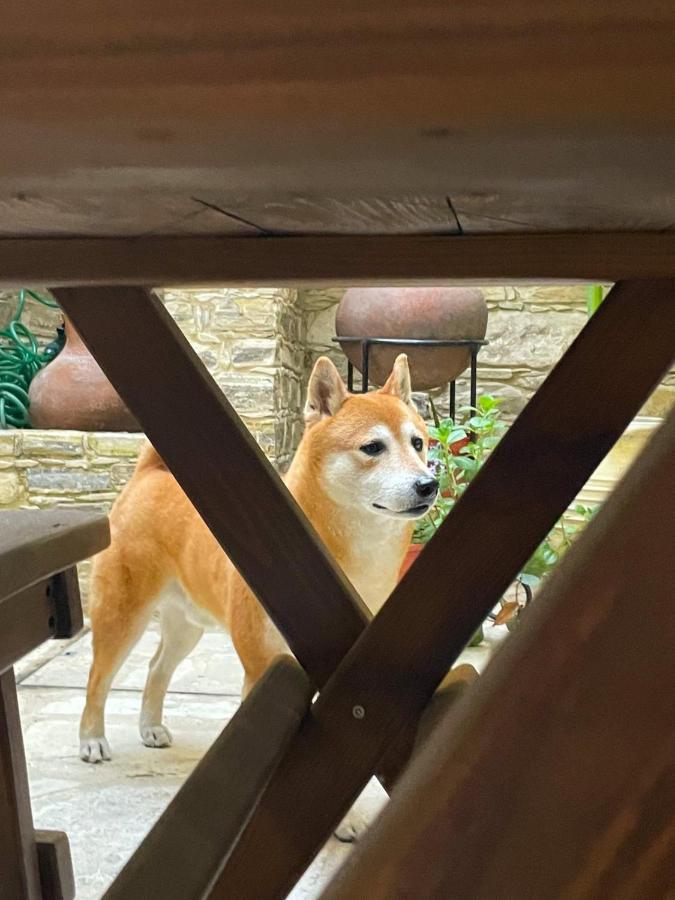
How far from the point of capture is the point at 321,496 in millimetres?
1814

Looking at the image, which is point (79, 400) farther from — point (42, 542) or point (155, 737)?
point (42, 542)

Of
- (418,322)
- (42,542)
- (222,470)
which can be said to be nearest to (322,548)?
(222,470)

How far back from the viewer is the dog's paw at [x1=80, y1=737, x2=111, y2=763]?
1.97m

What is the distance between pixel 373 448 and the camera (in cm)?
183

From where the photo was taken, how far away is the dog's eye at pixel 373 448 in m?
1.81

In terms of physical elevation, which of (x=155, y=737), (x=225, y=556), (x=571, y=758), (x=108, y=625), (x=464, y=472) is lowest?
(x=155, y=737)

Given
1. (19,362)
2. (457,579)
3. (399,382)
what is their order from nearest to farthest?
(457,579) < (399,382) < (19,362)

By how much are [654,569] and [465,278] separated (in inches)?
19.5

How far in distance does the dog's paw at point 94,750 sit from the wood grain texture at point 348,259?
1.50 m

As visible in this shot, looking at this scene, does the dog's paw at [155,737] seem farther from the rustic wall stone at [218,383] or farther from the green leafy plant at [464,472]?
the rustic wall stone at [218,383]

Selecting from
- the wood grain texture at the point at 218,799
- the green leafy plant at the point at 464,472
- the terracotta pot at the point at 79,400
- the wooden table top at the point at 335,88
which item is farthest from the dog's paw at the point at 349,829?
the terracotta pot at the point at 79,400

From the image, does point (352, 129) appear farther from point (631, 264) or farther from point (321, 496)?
point (321, 496)

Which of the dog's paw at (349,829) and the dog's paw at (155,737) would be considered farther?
the dog's paw at (155,737)

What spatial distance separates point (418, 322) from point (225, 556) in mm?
1644
